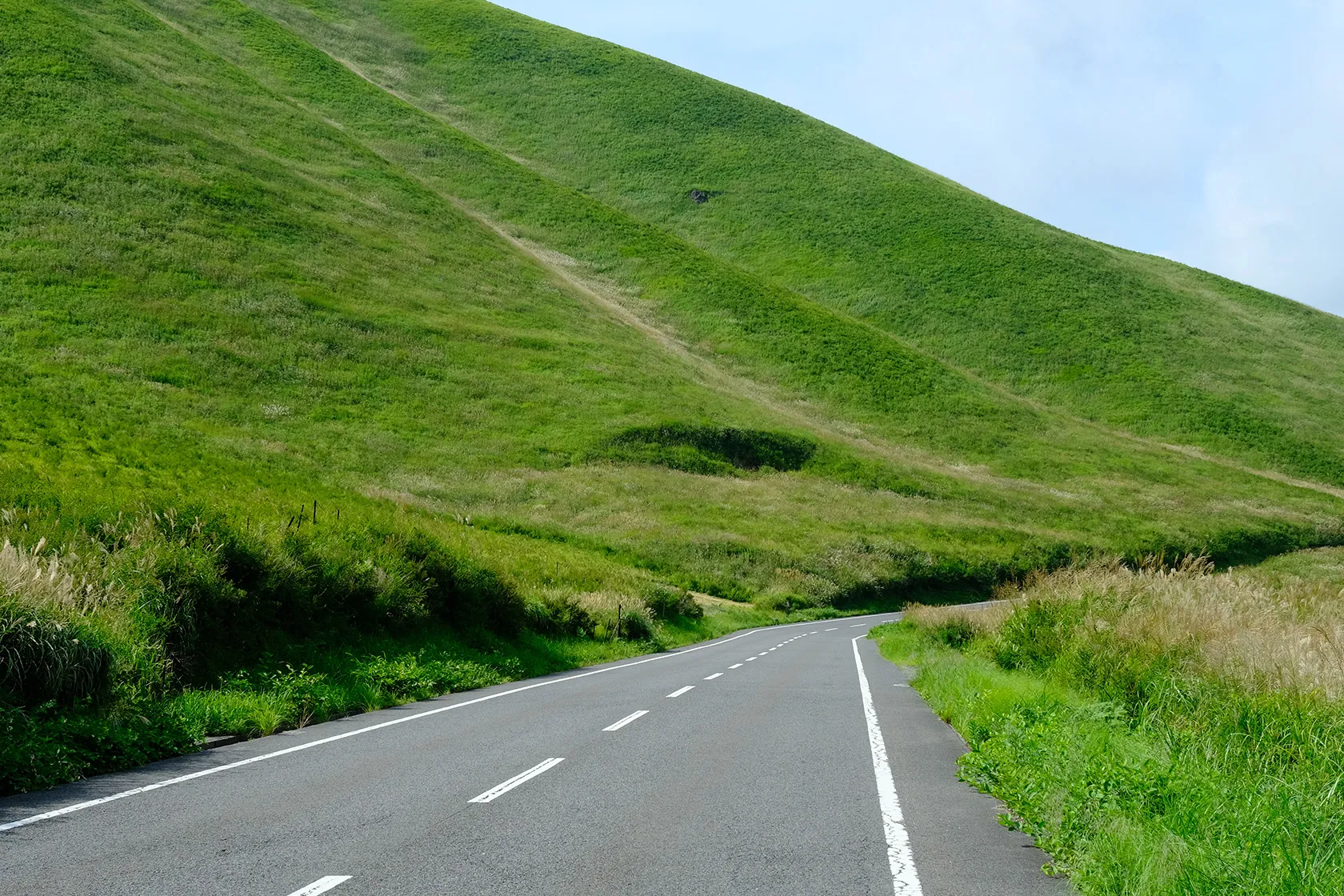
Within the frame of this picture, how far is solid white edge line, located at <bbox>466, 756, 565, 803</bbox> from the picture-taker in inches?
321

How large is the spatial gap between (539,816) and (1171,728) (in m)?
5.32

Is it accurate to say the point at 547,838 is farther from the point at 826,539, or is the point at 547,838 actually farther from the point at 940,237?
the point at 940,237

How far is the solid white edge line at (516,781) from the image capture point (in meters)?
8.15

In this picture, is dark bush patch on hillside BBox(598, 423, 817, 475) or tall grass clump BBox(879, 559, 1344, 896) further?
dark bush patch on hillside BBox(598, 423, 817, 475)

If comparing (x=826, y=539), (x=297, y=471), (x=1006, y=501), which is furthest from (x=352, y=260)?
(x=1006, y=501)

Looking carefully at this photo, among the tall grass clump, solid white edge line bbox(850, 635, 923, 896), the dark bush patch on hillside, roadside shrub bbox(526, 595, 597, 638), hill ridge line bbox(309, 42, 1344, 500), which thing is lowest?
roadside shrub bbox(526, 595, 597, 638)

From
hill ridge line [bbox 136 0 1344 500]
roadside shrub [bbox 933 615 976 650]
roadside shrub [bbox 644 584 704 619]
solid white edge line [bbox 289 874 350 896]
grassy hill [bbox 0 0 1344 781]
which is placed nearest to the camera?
solid white edge line [bbox 289 874 350 896]

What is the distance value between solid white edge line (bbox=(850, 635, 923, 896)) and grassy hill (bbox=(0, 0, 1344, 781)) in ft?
22.4

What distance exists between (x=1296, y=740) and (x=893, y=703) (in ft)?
24.7

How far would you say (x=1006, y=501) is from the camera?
62375 mm

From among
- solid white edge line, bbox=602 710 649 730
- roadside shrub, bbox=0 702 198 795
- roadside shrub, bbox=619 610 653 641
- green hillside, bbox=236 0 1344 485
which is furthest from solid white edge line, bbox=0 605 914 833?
green hillside, bbox=236 0 1344 485

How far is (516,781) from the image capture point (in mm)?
8836

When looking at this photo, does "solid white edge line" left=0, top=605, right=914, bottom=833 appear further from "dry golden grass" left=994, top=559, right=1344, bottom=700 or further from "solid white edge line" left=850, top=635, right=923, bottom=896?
"dry golden grass" left=994, top=559, right=1344, bottom=700

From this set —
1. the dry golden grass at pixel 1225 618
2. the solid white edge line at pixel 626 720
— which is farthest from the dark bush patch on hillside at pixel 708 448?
the solid white edge line at pixel 626 720
